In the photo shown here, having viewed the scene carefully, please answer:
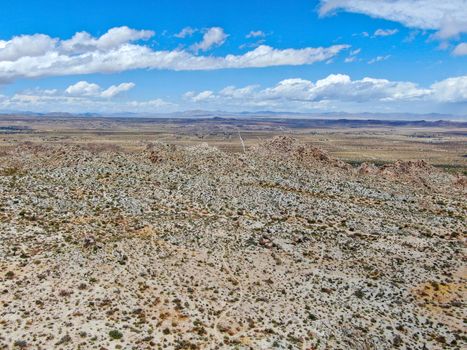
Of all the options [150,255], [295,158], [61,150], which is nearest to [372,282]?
[150,255]

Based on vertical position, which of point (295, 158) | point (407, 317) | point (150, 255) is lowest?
point (407, 317)

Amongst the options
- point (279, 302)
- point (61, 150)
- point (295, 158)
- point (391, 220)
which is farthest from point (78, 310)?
point (295, 158)

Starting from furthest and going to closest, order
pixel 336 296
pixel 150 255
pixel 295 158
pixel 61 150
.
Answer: pixel 295 158 < pixel 61 150 < pixel 150 255 < pixel 336 296

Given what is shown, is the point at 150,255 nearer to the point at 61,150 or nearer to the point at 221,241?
the point at 221,241

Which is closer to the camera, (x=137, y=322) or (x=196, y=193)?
(x=137, y=322)

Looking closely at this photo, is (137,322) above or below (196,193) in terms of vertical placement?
below

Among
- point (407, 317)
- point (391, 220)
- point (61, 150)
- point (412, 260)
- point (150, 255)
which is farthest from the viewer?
point (61, 150)

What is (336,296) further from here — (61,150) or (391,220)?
(61,150)
